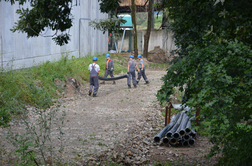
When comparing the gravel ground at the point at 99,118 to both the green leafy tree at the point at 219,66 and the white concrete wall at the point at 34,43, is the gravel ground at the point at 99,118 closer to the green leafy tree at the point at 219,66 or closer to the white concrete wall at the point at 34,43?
the white concrete wall at the point at 34,43

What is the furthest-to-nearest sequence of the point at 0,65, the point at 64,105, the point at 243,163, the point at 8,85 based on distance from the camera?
1. the point at 64,105
2. the point at 0,65
3. the point at 8,85
4. the point at 243,163

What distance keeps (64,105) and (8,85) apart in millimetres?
2244

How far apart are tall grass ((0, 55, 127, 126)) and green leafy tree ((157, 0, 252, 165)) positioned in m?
2.81

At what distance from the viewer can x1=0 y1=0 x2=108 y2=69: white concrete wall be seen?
9961 mm

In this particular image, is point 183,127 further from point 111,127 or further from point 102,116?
point 102,116

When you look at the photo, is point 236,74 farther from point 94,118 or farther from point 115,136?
point 94,118

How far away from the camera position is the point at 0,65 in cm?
954

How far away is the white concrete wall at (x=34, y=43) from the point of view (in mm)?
9961

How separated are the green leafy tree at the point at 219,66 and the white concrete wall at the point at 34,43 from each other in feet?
6.80

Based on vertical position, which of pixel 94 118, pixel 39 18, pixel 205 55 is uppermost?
pixel 39 18

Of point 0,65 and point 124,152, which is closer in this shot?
point 124,152

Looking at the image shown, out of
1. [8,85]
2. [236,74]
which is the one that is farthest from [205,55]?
[8,85]

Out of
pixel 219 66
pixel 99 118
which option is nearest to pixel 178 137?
pixel 99 118

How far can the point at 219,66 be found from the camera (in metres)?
3.20
